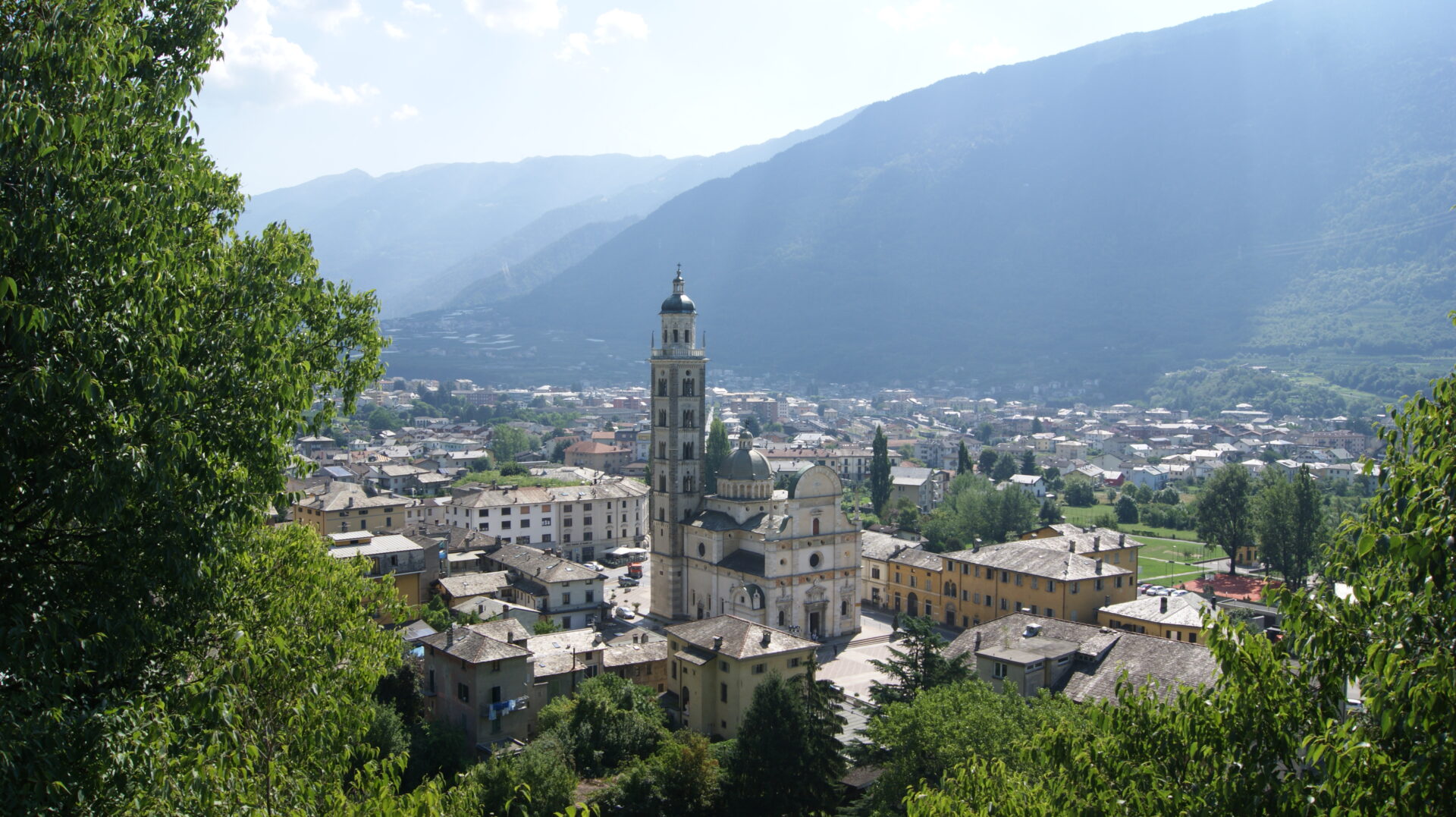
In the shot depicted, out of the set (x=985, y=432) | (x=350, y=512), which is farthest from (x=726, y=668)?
(x=985, y=432)

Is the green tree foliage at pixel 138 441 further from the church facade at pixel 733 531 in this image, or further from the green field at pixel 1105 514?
the green field at pixel 1105 514

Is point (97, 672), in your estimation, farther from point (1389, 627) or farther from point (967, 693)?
point (967, 693)

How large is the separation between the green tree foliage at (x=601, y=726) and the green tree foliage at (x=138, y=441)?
60.8ft

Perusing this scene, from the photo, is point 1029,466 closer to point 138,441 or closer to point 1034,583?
point 1034,583

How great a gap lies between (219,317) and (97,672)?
3024 mm

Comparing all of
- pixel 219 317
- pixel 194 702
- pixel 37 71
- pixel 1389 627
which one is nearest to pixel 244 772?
pixel 194 702

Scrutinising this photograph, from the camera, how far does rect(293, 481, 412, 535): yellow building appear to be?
169ft

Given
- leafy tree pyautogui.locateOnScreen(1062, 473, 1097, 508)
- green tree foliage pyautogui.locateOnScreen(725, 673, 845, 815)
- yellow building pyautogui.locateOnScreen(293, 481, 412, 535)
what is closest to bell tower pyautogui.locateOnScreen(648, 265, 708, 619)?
yellow building pyautogui.locateOnScreen(293, 481, 412, 535)

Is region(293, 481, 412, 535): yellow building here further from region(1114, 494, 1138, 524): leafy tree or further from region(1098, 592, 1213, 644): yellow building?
region(1114, 494, 1138, 524): leafy tree

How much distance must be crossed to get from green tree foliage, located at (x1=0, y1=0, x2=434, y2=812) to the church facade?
Result: 35.5 metres

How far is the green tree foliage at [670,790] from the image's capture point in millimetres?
24906

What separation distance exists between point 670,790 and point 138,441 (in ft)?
64.5

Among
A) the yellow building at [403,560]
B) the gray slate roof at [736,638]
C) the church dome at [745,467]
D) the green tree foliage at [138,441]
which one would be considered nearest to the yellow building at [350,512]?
the yellow building at [403,560]

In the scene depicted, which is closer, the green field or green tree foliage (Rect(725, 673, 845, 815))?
green tree foliage (Rect(725, 673, 845, 815))
